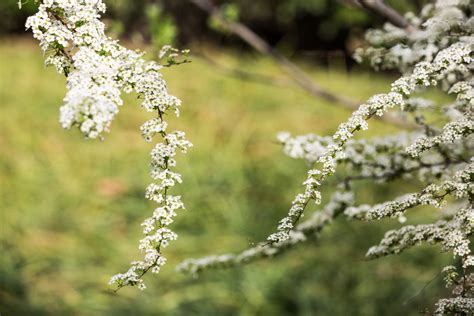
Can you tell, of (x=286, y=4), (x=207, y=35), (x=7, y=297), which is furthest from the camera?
(x=207, y=35)

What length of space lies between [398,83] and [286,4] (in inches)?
335

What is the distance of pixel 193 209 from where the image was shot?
502cm

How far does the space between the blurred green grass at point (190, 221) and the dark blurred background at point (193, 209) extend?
0.01 m

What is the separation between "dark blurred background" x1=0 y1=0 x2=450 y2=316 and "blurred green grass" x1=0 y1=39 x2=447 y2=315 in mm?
12

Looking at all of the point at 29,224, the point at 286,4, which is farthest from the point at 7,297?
the point at 286,4

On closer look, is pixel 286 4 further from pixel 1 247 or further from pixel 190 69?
pixel 1 247

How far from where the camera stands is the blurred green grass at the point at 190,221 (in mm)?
3814

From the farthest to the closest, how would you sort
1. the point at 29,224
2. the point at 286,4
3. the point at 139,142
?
the point at 286,4, the point at 139,142, the point at 29,224

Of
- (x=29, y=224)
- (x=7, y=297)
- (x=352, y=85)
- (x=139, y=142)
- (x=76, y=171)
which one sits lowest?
(x=7, y=297)

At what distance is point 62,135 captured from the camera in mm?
6309

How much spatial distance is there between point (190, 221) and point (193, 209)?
14 centimetres

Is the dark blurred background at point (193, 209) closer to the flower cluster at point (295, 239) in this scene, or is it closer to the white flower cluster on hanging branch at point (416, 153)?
the flower cluster at point (295, 239)

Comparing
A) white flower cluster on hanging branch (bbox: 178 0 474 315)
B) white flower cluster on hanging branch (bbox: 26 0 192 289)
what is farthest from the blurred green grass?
white flower cluster on hanging branch (bbox: 26 0 192 289)

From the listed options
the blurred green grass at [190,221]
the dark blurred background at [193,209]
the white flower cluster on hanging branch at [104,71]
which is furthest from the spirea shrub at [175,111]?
the blurred green grass at [190,221]
